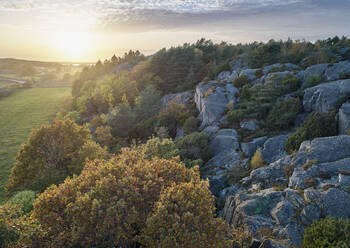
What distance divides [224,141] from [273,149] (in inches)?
212

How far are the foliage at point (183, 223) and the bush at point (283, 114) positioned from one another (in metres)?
16.0

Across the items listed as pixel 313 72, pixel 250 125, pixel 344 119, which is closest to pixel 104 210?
pixel 344 119

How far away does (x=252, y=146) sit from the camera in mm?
21000

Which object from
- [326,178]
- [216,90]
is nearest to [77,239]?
[326,178]

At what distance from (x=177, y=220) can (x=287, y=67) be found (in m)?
31.5

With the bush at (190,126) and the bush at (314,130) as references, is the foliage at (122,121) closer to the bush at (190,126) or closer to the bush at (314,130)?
the bush at (190,126)

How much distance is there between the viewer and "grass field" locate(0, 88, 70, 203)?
133ft

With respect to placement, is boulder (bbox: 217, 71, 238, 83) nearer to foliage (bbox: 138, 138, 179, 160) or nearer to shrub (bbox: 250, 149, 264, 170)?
shrub (bbox: 250, 149, 264, 170)

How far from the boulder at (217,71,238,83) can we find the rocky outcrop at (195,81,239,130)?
9.15 feet

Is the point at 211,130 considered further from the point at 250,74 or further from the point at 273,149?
the point at 250,74

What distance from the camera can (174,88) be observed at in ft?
155

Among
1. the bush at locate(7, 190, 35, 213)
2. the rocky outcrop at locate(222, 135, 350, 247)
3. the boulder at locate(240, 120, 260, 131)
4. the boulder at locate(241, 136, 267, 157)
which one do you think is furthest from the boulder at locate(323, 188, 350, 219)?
the bush at locate(7, 190, 35, 213)

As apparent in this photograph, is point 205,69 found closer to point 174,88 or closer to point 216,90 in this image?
point 174,88

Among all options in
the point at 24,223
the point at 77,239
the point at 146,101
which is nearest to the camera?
the point at 24,223
